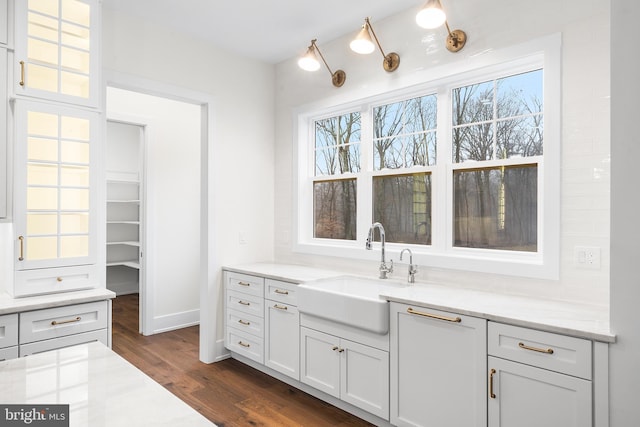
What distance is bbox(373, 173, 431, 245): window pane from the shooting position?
309 centimetres

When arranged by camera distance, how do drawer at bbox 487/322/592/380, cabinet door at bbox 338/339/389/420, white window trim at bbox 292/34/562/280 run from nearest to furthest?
1. drawer at bbox 487/322/592/380
2. white window trim at bbox 292/34/562/280
3. cabinet door at bbox 338/339/389/420

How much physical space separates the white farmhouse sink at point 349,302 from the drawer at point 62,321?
1295 millimetres

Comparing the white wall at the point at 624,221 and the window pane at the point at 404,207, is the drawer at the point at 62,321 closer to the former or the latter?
the window pane at the point at 404,207

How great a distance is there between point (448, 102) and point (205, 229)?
2.30m

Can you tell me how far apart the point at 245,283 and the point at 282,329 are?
56 centimetres

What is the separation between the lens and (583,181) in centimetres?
225

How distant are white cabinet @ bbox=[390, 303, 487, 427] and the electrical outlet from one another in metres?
0.71

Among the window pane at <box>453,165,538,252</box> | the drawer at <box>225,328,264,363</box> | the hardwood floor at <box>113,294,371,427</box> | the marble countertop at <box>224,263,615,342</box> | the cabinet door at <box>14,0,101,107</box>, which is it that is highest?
the cabinet door at <box>14,0,101,107</box>

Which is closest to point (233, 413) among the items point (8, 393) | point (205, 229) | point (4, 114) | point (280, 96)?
point (205, 229)

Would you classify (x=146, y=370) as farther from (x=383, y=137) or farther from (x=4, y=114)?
(x=383, y=137)

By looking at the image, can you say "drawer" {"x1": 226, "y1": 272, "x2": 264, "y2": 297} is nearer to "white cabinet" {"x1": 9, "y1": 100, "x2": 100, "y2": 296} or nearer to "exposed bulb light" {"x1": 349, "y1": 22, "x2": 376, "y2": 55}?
"white cabinet" {"x1": 9, "y1": 100, "x2": 100, "y2": 296}

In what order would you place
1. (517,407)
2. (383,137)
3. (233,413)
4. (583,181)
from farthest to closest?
(383,137)
(233,413)
(583,181)
(517,407)

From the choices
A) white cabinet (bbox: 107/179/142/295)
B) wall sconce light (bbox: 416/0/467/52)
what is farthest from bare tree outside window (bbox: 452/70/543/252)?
white cabinet (bbox: 107/179/142/295)

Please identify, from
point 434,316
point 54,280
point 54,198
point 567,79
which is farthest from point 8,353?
point 567,79
